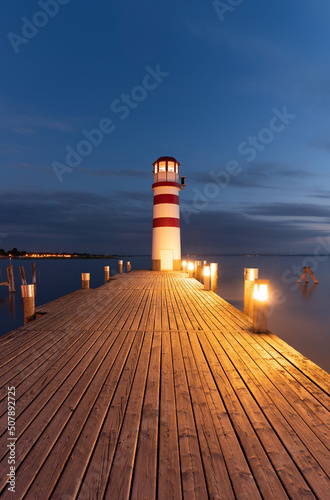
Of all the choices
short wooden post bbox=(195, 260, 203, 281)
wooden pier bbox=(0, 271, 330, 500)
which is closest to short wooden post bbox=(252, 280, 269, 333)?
wooden pier bbox=(0, 271, 330, 500)

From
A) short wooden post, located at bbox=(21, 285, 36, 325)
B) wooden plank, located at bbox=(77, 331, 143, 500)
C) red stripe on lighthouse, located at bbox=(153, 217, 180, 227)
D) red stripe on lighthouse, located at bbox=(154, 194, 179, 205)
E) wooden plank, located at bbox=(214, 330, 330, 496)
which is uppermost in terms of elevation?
red stripe on lighthouse, located at bbox=(154, 194, 179, 205)

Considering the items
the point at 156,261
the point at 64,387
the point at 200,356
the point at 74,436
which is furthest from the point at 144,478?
the point at 156,261

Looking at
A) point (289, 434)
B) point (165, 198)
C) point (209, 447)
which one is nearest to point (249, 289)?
point (289, 434)

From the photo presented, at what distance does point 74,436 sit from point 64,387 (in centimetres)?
92

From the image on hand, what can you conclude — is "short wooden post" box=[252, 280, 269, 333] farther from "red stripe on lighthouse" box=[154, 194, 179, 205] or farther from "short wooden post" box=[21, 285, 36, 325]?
"red stripe on lighthouse" box=[154, 194, 179, 205]

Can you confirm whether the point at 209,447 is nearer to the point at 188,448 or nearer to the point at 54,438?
the point at 188,448

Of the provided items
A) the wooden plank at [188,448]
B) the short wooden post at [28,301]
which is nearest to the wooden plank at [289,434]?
the wooden plank at [188,448]

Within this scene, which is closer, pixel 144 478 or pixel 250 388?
pixel 144 478

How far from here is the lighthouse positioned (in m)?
20.0

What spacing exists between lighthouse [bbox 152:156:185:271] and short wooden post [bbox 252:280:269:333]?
49.6 feet

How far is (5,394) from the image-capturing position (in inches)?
116

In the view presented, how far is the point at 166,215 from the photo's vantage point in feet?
65.7

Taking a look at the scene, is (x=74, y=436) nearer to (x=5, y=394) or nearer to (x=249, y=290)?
(x=5, y=394)

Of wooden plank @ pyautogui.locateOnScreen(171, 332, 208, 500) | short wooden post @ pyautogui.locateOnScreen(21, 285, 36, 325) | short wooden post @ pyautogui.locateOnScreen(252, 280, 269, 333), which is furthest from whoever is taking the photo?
short wooden post @ pyautogui.locateOnScreen(21, 285, 36, 325)
